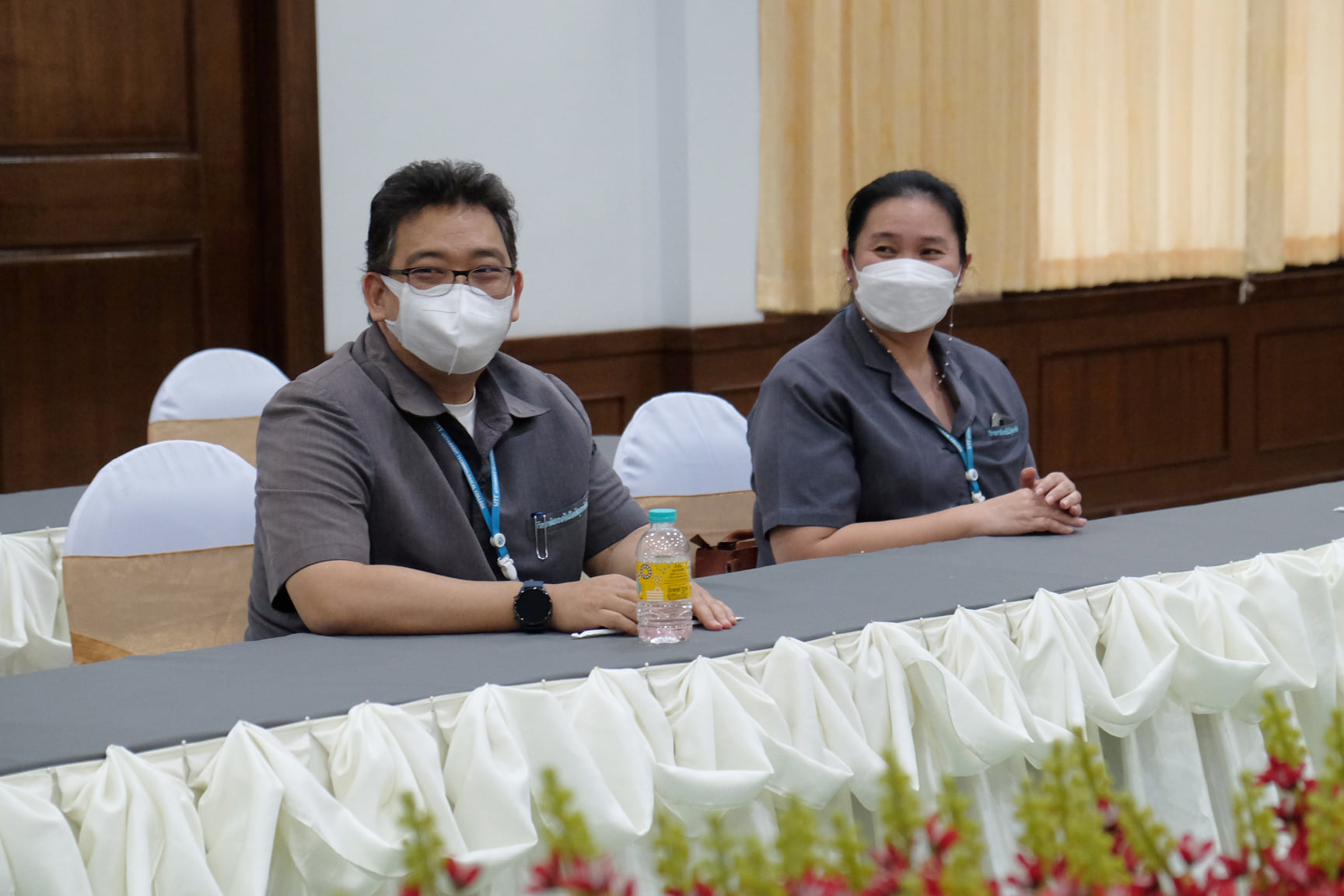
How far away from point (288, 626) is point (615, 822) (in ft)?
2.10

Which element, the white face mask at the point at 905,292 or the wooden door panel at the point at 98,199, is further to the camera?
the wooden door panel at the point at 98,199

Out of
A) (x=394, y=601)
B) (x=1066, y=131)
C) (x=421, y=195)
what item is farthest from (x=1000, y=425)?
(x=1066, y=131)

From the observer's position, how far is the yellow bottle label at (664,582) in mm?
1702

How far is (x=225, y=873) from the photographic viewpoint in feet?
4.37

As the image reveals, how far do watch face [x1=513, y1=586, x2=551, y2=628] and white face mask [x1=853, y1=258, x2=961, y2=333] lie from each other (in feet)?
3.34

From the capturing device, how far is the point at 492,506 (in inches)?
79.4

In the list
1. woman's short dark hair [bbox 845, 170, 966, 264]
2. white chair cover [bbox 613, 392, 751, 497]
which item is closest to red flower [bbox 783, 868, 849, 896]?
woman's short dark hair [bbox 845, 170, 966, 264]

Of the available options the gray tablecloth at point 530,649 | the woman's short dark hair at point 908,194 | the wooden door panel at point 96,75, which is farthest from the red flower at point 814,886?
the wooden door panel at point 96,75

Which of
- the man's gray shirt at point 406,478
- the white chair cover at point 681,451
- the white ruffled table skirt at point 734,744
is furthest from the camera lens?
the white chair cover at point 681,451

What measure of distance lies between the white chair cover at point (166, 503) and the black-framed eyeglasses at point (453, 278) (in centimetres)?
70

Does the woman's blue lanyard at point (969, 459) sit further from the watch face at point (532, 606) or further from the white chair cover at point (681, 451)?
the watch face at point (532, 606)

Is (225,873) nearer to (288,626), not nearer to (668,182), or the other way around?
(288,626)

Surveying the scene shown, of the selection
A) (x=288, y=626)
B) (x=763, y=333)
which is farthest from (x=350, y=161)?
(x=288, y=626)

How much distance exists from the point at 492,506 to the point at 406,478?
14 centimetres
